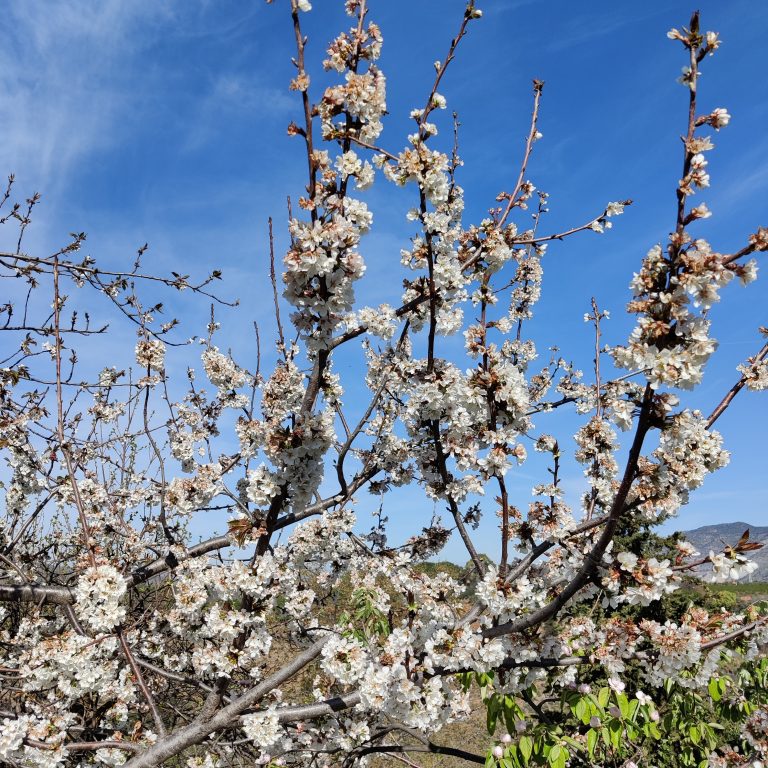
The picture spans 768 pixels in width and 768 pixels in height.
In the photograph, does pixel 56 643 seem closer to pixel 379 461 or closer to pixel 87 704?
pixel 87 704

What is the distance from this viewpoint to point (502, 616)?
10.4 feet

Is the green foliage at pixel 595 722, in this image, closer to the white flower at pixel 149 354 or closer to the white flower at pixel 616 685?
the white flower at pixel 616 685

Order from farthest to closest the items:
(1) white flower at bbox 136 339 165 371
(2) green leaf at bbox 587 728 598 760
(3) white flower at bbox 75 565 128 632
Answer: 1. (1) white flower at bbox 136 339 165 371
2. (3) white flower at bbox 75 565 128 632
3. (2) green leaf at bbox 587 728 598 760

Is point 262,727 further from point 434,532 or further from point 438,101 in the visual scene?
point 438,101

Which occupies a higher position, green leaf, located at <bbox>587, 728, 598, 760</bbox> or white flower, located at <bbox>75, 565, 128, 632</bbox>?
white flower, located at <bbox>75, 565, 128, 632</bbox>

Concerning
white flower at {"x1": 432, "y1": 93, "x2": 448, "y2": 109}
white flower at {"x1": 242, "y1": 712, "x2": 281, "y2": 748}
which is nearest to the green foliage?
white flower at {"x1": 242, "y1": 712, "x2": 281, "y2": 748}

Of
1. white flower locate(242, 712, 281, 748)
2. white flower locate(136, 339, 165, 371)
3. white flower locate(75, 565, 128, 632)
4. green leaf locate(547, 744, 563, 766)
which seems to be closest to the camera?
green leaf locate(547, 744, 563, 766)

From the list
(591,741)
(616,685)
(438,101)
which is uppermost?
(438,101)

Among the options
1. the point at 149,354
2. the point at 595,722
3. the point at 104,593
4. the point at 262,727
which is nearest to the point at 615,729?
the point at 595,722

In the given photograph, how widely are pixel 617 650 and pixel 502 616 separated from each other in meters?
0.62

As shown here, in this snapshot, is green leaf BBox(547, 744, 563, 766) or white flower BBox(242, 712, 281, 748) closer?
green leaf BBox(547, 744, 563, 766)

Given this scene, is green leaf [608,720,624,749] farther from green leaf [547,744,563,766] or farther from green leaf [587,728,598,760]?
green leaf [547,744,563,766]

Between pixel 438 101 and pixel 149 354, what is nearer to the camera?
pixel 438 101

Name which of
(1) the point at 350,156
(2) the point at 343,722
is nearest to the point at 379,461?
(2) the point at 343,722
